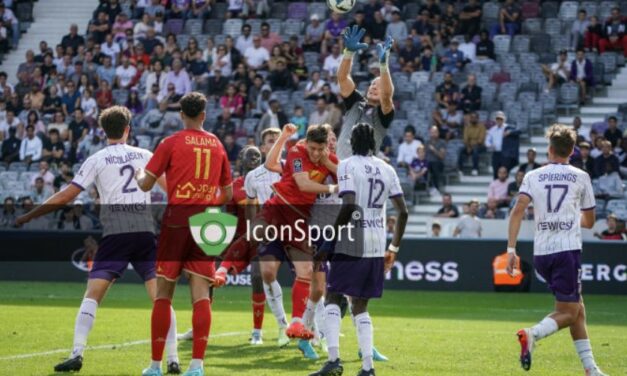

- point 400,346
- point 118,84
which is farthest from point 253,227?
point 118,84

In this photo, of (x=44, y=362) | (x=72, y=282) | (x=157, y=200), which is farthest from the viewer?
(x=157, y=200)

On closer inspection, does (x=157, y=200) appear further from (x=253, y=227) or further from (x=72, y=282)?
(x=253, y=227)

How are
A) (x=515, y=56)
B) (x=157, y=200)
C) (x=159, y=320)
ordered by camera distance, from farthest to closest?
(x=515, y=56), (x=157, y=200), (x=159, y=320)

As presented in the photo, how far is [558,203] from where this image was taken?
1067 centimetres

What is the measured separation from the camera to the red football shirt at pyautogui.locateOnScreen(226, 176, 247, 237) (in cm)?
1525

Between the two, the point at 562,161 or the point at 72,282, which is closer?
the point at 562,161

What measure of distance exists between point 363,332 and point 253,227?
12.6ft

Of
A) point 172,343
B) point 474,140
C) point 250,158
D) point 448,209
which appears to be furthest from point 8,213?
point 172,343

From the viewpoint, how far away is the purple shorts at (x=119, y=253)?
11.2 metres

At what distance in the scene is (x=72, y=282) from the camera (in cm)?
2447

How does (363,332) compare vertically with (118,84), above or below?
below

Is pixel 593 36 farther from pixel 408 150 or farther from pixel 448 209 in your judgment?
pixel 448 209

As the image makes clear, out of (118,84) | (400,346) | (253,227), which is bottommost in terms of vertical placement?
(400,346)

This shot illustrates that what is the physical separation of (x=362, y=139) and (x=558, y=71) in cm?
1847
